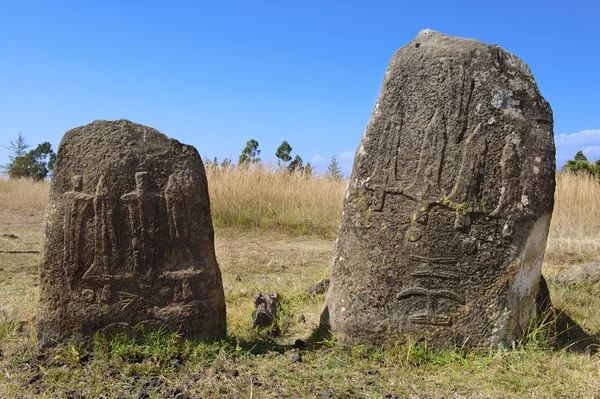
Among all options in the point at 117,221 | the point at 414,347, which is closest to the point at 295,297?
the point at 414,347

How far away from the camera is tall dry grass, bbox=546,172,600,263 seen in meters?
7.08

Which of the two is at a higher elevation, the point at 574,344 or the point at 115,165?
the point at 115,165

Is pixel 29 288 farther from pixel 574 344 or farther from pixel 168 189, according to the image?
pixel 574 344

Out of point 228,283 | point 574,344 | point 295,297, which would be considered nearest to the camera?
point 574,344

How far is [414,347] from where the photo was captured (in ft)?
10.3

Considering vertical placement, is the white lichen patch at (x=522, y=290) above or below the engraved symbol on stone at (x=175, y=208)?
below

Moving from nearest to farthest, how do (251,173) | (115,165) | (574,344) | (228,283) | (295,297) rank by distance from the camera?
(115,165)
(574,344)
(295,297)
(228,283)
(251,173)

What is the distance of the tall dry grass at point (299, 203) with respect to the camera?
8.85 meters

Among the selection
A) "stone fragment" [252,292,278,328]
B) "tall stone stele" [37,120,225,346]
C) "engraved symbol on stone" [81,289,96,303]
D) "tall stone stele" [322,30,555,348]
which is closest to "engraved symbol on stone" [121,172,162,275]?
"tall stone stele" [37,120,225,346]

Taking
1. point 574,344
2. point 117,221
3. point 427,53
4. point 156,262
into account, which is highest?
point 427,53

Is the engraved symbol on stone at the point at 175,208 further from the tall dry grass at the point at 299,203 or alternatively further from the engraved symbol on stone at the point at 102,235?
the tall dry grass at the point at 299,203

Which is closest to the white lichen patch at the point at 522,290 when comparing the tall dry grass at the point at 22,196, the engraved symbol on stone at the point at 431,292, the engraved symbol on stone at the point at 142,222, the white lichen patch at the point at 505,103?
the engraved symbol on stone at the point at 431,292

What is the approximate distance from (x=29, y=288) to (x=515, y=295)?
4021mm

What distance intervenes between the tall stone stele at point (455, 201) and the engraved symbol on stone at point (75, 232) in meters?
1.60
